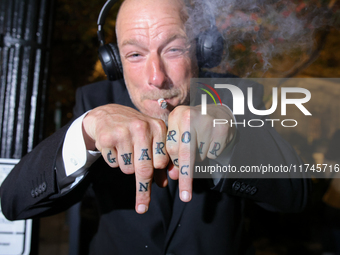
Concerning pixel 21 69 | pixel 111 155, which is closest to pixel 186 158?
pixel 111 155

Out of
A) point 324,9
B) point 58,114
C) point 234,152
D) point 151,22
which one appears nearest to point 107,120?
point 234,152

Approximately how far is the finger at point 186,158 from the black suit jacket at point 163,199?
Answer: 1.00 ft

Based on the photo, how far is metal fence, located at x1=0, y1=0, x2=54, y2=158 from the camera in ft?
5.52

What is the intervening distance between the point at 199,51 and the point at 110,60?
596 millimetres

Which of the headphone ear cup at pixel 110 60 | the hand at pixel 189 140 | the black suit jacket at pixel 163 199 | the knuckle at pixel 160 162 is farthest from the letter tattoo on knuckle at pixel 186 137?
the headphone ear cup at pixel 110 60

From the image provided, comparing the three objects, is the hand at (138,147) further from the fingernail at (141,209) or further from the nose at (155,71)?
the nose at (155,71)

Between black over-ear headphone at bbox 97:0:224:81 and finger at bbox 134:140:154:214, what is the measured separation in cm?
87

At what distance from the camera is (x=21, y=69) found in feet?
5.65

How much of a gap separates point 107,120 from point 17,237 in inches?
59.5

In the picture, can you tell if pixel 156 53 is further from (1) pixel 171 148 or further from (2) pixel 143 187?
(2) pixel 143 187

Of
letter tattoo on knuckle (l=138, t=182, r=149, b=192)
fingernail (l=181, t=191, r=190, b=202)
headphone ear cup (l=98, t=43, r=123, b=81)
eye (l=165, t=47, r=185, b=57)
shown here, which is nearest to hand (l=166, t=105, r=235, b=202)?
fingernail (l=181, t=191, r=190, b=202)

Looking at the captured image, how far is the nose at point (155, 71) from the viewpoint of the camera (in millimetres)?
1202

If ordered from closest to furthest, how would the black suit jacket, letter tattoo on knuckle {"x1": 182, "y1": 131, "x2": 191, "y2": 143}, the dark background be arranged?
1. letter tattoo on knuckle {"x1": 182, "y1": 131, "x2": 191, "y2": 143}
2. the black suit jacket
3. the dark background

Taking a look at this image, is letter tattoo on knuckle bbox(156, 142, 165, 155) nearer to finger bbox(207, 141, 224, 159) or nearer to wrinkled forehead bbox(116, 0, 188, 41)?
finger bbox(207, 141, 224, 159)
